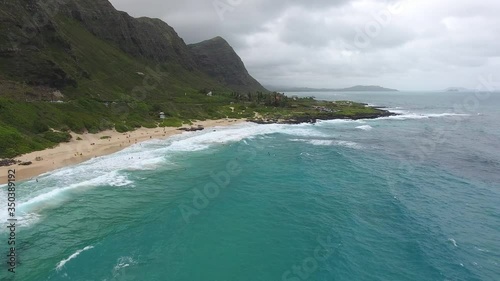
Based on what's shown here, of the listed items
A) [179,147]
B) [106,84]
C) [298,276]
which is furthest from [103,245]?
[106,84]

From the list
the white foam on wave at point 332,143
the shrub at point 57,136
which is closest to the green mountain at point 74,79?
the shrub at point 57,136

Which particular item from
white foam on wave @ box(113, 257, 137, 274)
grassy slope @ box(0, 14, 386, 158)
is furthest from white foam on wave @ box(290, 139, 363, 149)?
white foam on wave @ box(113, 257, 137, 274)

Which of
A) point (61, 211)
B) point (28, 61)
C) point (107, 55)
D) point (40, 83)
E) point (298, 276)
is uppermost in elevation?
point (107, 55)

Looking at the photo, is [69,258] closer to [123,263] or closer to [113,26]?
[123,263]

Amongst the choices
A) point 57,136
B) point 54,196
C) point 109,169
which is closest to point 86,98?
point 57,136

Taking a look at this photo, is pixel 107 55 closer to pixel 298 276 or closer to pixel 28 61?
pixel 28 61

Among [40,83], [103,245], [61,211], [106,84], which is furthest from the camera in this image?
[106,84]

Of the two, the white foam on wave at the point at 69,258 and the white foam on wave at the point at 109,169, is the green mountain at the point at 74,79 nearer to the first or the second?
the white foam on wave at the point at 109,169
